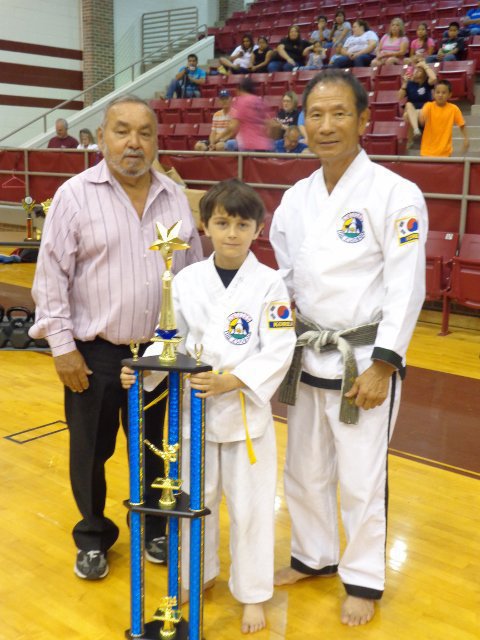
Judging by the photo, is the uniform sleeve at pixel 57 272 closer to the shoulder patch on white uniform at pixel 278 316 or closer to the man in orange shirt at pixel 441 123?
the shoulder patch on white uniform at pixel 278 316

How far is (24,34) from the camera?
1359 centimetres

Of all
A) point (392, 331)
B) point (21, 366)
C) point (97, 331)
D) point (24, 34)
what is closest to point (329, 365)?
point (392, 331)

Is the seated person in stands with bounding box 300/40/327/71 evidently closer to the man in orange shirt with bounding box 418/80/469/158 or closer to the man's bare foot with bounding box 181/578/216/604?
the man in orange shirt with bounding box 418/80/469/158

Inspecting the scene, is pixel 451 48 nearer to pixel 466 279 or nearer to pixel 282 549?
pixel 466 279

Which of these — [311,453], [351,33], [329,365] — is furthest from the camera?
[351,33]

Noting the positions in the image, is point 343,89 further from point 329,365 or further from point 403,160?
point 403,160

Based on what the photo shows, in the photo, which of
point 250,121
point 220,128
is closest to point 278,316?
point 250,121

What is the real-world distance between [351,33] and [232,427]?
10651 millimetres

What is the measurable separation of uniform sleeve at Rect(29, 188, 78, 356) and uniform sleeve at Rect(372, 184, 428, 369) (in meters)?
0.96

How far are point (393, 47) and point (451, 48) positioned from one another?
0.88 m

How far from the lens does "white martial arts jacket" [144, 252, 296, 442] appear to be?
2.00 metres

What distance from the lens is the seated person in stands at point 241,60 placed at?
12.5 m

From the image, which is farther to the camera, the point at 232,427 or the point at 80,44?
the point at 80,44

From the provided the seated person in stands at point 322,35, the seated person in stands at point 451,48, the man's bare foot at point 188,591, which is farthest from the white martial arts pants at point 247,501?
the seated person in stands at point 322,35
